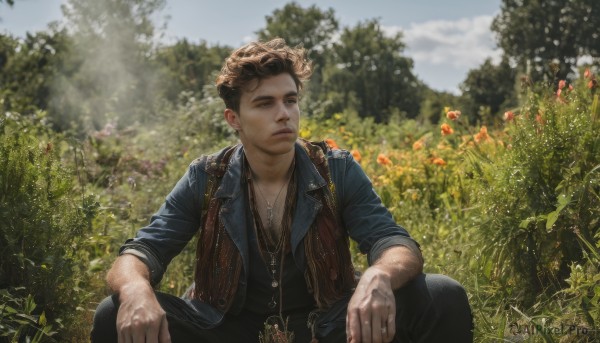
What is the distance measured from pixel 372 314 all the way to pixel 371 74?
61.2 m

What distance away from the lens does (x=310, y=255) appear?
3.52 m

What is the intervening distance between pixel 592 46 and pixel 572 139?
4468 cm

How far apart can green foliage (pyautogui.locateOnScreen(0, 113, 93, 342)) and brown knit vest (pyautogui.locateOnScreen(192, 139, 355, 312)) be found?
762 millimetres

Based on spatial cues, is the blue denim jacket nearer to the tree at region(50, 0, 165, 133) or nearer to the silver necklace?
the silver necklace

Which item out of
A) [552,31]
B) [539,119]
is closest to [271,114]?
[539,119]

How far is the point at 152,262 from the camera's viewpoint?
11.2 ft

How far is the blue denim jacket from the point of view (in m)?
3.45

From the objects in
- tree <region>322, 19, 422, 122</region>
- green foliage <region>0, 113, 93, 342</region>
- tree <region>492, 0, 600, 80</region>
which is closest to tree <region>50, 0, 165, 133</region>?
tree <region>322, 19, 422, 122</region>

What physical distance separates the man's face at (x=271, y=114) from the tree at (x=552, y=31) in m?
43.0

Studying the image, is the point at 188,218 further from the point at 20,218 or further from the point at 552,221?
the point at 552,221

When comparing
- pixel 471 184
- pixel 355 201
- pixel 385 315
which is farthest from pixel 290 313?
pixel 471 184

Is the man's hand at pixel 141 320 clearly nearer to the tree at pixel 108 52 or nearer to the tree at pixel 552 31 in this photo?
the tree at pixel 108 52

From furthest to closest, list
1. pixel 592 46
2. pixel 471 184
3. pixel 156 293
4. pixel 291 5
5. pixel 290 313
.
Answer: pixel 291 5, pixel 592 46, pixel 471 184, pixel 290 313, pixel 156 293

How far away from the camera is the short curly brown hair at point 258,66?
363cm
